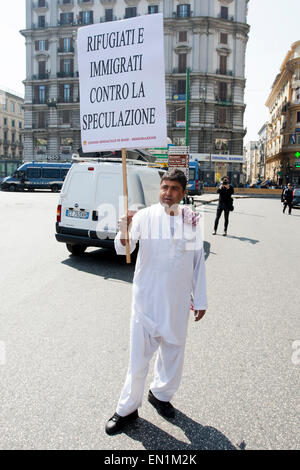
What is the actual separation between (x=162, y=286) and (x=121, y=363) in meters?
1.28

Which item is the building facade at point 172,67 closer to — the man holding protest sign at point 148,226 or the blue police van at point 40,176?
the blue police van at point 40,176

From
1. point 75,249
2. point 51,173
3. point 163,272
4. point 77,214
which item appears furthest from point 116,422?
point 51,173

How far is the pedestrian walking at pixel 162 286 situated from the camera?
2516 mm

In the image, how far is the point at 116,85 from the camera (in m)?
3.00

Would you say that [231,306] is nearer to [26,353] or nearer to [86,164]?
[26,353]

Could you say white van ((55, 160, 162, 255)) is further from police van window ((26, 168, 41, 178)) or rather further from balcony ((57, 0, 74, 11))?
balcony ((57, 0, 74, 11))

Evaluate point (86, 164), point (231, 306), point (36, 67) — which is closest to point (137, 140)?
point (231, 306)

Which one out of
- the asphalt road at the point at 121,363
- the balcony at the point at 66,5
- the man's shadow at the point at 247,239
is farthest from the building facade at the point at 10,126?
the asphalt road at the point at 121,363

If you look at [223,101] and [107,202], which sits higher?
[223,101]

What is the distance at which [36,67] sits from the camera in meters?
53.0

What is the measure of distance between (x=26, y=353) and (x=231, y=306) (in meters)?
2.76

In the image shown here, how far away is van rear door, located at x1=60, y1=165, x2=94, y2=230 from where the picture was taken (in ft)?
24.7

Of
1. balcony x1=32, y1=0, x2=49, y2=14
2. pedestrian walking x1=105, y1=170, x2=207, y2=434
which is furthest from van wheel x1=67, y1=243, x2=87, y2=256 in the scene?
balcony x1=32, y1=0, x2=49, y2=14

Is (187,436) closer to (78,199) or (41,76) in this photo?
(78,199)
